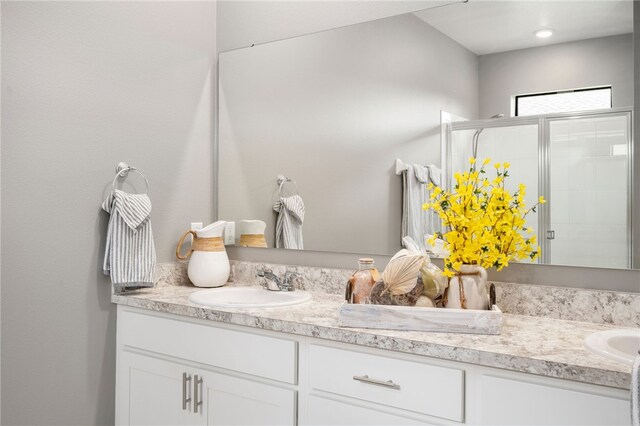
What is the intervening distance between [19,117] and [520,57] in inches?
67.2

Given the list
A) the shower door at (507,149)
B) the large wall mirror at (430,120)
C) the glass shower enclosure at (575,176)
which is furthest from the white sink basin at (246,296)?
the glass shower enclosure at (575,176)

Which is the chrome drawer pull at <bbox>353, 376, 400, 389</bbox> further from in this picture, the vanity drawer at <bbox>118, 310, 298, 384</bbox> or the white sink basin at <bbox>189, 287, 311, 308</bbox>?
the white sink basin at <bbox>189, 287, 311, 308</bbox>

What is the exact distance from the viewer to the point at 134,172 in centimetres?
214

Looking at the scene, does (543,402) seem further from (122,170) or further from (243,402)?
(122,170)

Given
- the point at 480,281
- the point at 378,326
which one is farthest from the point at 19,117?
the point at 480,281

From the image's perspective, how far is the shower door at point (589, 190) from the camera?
5.14ft

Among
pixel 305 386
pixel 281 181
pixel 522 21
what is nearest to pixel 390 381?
pixel 305 386

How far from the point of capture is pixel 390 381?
1.39 meters

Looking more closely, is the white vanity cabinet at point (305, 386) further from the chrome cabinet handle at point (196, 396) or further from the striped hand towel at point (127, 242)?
the striped hand towel at point (127, 242)

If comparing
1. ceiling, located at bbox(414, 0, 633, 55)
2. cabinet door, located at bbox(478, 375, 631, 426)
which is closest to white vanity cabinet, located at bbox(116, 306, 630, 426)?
cabinet door, located at bbox(478, 375, 631, 426)

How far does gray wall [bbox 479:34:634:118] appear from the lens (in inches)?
61.9

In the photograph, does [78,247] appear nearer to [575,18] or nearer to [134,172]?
[134,172]

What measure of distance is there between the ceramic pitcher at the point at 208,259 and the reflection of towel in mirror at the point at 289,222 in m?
0.25

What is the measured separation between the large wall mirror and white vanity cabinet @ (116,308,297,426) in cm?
61
